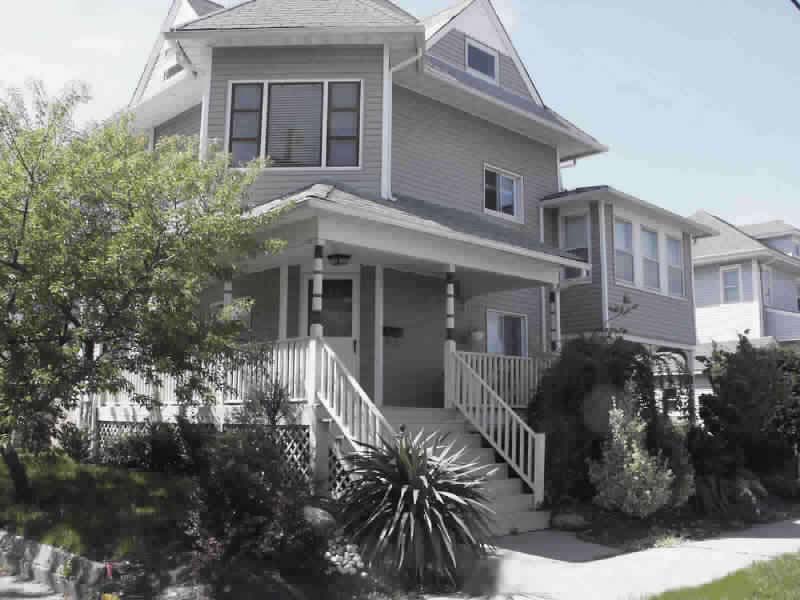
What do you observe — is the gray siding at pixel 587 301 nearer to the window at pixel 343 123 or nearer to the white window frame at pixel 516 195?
the white window frame at pixel 516 195

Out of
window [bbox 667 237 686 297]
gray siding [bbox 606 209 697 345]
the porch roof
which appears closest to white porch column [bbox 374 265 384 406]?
the porch roof

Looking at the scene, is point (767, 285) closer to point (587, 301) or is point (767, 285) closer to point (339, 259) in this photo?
point (587, 301)

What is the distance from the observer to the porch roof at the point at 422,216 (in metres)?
10.9

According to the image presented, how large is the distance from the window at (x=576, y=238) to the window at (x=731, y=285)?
513 inches

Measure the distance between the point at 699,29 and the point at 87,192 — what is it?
7.05 metres

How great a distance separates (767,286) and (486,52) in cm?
1663

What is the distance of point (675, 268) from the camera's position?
2028cm

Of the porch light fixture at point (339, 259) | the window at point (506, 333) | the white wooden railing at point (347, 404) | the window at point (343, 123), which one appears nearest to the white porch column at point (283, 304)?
the porch light fixture at point (339, 259)

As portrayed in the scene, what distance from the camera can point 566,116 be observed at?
19469 mm

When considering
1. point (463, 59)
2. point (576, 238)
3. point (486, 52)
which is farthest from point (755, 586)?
point (486, 52)

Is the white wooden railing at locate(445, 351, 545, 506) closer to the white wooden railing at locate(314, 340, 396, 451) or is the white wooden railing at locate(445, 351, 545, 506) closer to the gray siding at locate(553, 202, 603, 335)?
the white wooden railing at locate(314, 340, 396, 451)

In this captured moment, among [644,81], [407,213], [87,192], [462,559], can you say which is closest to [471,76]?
[407,213]

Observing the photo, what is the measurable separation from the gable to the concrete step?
9948 millimetres

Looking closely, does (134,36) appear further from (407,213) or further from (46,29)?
(407,213)
